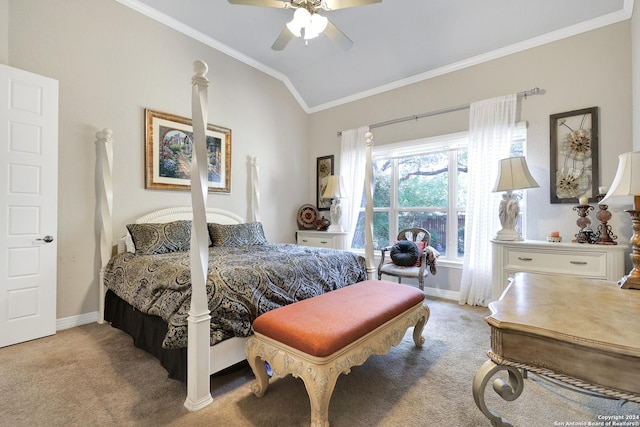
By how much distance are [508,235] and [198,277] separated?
3.00 m

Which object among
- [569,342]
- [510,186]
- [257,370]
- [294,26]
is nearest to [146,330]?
[257,370]

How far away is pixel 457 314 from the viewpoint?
3.16m

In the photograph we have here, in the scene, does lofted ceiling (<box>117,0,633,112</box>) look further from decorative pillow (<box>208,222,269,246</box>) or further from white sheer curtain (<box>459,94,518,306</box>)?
decorative pillow (<box>208,222,269,246</box>)

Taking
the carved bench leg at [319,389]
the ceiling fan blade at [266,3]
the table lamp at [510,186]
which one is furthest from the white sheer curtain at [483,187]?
the carved bench leg at [319,389]

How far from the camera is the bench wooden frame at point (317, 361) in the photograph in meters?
1.38

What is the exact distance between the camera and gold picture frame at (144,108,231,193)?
3311mm

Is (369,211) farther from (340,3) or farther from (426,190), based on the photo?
(340,3)

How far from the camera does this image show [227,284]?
1.83 metres

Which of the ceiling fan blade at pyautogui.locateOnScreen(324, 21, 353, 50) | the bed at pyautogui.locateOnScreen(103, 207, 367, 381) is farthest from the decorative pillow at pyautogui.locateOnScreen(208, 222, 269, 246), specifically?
the ceiling fan blade at pyautogui.locateOnScreen(324, 21, 353, 50)

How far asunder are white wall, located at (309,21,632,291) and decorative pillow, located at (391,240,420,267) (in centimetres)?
65

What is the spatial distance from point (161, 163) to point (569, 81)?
458 cm

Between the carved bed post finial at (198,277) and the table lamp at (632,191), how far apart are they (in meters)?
2.08

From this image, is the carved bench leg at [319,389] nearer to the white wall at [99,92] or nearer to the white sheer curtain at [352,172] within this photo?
the white wall at [99,92]

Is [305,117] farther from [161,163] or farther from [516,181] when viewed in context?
[516,181]
